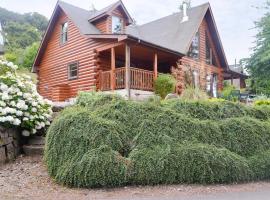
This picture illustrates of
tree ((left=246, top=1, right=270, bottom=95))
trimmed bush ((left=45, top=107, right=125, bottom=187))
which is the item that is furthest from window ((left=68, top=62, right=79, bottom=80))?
trimmed bush ((left=45, top=107, right=125, bottom=187))

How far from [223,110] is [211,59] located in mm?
16273

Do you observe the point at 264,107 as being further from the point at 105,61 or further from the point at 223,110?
the point at 105,61

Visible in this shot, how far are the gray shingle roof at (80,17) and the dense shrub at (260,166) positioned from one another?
1288 cm

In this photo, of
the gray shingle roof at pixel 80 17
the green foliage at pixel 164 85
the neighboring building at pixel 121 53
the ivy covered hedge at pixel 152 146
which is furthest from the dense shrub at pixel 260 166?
the gray shingle roof at pixel 80 17

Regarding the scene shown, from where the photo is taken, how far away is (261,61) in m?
21.6

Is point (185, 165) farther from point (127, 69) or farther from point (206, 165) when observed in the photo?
point (127, 69)

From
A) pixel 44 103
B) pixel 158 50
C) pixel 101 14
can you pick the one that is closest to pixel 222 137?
pixel 44 103

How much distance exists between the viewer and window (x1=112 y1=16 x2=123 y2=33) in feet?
62.0

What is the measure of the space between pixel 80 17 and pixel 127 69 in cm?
690

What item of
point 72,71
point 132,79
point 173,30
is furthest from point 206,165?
point 173,30

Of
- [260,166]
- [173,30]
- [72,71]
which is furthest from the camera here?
[173,30]

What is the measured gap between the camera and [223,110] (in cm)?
819

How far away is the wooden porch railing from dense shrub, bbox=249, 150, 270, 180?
8693 mm

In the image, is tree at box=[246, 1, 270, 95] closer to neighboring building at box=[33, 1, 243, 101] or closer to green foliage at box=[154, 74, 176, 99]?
neighboring building at box=[33, 1, 243, 101]
